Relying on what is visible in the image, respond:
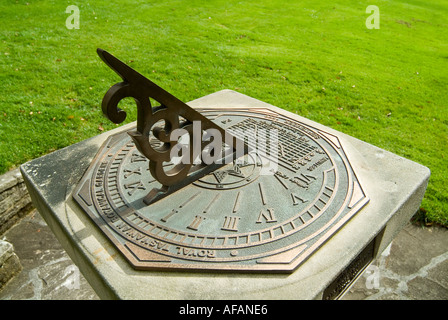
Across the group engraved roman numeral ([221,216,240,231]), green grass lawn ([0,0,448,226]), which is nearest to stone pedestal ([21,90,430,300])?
engraved roman numeral ([221,216,240,231])

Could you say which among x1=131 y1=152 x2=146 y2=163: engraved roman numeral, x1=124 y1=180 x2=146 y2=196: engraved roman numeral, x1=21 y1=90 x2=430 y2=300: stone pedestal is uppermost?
x1=131 y1=152 x2=146 y2=163: engraved roman numeral

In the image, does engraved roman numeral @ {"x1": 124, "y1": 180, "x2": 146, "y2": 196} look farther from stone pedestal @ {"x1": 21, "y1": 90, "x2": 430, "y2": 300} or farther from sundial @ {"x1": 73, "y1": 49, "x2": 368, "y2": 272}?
stone pedestal @ {"x1": 21, "y1": 90, "x2": 430, "y2": 300}

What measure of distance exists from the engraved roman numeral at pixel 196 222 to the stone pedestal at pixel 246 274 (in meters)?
0.33

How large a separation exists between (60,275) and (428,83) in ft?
22.7

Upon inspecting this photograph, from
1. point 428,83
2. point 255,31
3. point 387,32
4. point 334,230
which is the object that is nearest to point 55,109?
point 334,230

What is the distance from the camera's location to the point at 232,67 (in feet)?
21.0

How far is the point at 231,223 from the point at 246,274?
0.39m

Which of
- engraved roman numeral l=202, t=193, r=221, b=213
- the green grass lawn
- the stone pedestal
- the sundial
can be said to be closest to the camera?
the stone pedestal

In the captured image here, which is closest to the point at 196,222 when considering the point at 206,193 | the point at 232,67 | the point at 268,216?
the point at 206,193

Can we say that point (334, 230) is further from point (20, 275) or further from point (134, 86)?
point (20, 275)

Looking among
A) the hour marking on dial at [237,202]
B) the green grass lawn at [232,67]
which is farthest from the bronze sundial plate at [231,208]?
the green grass lawn at [232,67]

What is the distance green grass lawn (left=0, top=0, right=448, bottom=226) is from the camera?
4508 millimetres

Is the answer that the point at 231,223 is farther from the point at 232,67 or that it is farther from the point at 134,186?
the point at 232,67

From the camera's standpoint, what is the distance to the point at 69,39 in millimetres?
7234
